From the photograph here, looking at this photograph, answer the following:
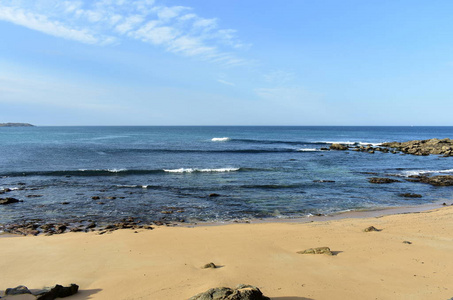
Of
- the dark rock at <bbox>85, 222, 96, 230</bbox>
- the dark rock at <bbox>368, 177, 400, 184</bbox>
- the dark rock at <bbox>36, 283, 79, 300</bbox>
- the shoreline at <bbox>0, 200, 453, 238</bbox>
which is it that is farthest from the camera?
the dark rock at <bbox>368, 177, 400, 184</bbox>

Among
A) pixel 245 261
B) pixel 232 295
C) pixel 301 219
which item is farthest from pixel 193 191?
pixel 232 295

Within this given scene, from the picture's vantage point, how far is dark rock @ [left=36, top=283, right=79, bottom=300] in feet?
20.8

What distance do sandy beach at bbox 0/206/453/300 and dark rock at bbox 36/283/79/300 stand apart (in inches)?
7.4

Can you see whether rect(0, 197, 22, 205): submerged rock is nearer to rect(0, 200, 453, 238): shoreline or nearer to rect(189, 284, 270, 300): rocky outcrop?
rect(0, 200, 453, 238): shoreline

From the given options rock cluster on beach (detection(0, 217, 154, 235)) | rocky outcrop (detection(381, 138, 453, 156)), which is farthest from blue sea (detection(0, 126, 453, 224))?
rocky outcrop (detection(381, 138, 453, 156))

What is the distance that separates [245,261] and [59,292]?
492 cm

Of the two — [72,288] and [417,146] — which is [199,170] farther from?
[417,146]

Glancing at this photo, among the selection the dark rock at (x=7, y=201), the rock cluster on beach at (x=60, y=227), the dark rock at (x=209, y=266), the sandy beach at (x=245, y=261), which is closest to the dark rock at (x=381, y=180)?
the sandy beach at (x=245, y=261)

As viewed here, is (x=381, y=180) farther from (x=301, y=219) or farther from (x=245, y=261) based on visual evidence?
(x=245, y=261)

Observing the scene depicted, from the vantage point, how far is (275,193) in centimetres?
2022

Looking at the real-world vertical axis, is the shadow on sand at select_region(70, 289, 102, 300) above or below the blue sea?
above

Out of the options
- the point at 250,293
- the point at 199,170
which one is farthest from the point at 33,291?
the point at 199,170

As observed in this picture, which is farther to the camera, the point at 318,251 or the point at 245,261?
the point at 318,251

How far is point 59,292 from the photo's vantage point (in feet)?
21.5
